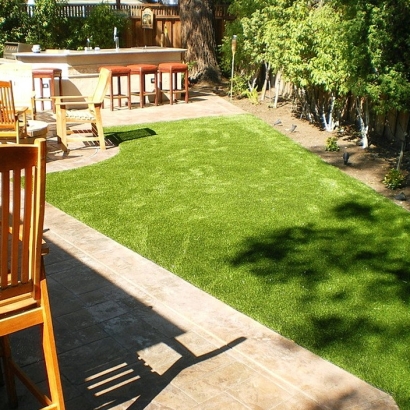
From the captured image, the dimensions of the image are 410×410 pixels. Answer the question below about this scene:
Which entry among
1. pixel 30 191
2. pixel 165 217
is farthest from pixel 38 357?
pixel 165 217

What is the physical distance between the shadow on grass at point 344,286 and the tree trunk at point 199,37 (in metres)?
10.6

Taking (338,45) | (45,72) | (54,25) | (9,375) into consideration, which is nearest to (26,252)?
(9,375)

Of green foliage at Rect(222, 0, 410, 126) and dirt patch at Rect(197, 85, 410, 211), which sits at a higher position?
green foliage at Rect(222, 0, 410, 126)

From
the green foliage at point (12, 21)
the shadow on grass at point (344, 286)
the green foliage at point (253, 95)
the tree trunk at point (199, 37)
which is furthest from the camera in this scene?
the tree trunk at point (199, 37)

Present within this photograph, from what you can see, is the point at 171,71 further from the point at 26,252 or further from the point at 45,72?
the point at 26,252

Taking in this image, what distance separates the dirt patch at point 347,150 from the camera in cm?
828

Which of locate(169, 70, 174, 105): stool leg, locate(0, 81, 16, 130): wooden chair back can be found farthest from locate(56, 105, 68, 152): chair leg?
locate(169, 70, 174, 105): stool leg

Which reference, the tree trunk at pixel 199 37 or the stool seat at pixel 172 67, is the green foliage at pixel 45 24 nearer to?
the tree trunk at pixel 199 37

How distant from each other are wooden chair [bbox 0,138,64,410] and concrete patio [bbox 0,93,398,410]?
0.83 metres

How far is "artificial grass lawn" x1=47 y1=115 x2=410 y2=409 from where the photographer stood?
176 inches

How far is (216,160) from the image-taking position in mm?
9062

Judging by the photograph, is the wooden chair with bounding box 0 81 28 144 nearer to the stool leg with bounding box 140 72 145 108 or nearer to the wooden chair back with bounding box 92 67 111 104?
the wooden chair back with bounding box 92 67 111 104

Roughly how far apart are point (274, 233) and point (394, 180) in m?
2.37

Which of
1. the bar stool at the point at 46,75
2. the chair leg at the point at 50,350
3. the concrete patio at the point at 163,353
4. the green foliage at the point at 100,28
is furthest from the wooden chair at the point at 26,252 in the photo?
the green foliage at the point at 100,28
